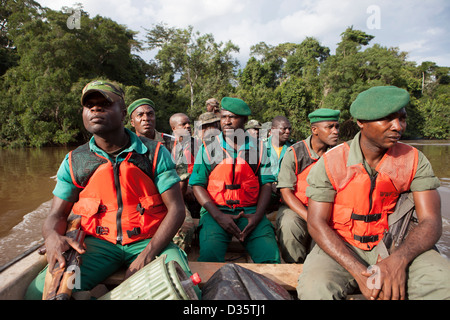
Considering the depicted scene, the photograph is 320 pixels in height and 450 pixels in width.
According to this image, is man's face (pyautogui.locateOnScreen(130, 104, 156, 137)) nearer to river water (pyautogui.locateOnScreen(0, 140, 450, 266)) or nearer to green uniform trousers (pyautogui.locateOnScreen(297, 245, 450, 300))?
river water (pyautogui.locateOnScreen(0, 140, 450, 266))

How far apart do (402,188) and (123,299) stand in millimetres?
1940

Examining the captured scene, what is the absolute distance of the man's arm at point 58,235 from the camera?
159 centimetres

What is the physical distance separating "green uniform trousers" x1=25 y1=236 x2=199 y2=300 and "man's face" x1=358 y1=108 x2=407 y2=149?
156 centimetres

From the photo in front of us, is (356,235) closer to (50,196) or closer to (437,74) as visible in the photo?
(50,196)

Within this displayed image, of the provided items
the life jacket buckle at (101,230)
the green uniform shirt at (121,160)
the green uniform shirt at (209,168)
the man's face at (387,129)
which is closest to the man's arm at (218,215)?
the green uniform shirt at (209,168)

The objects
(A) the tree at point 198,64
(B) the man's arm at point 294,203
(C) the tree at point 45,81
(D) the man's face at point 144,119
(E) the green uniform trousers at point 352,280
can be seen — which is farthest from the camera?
(A) the tree at point 198,64

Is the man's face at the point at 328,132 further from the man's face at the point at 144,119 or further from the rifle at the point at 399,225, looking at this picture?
the man's face at the point at 144,119

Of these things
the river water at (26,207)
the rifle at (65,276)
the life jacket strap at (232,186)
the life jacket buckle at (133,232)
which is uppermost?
the life jacket strap at (232,186)

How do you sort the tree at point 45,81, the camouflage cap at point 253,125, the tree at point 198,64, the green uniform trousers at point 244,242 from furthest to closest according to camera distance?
the tree at point 198,64 → the tree at point 45,81 → the camouflage cap at point 253,125 → the green uniform trousers at point 244,242

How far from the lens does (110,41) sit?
992 inches

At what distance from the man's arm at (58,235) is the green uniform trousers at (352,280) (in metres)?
1.43

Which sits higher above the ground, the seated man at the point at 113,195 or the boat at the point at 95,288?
the seated man at the point at 113,195

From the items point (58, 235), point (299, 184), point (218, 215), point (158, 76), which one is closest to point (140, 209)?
point (58, 235)

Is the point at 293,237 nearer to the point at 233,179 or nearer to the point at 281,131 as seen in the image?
the point at 233,179
